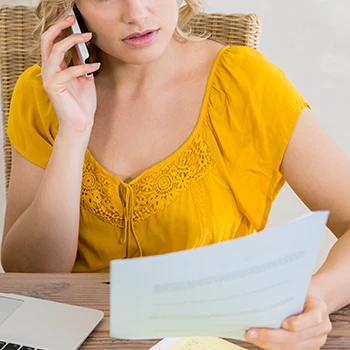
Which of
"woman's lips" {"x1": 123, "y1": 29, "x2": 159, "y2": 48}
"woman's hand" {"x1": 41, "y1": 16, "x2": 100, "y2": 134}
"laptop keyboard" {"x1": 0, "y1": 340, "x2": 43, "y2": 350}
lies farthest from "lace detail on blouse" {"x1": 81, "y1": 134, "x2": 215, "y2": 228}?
"laptop keyboard" {"x1": 0, "y1": 340, "x2": 43, "y2": 350}

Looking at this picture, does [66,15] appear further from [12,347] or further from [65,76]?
[12,347]

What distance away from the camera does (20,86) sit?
150 centimetres

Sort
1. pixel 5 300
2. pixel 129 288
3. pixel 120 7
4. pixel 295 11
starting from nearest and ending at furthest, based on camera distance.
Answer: pixel 129 288
pixel 5 300
pixel 120 7
pixel 295 11

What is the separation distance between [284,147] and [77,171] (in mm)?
420

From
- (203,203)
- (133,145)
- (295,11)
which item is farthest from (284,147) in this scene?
(295,11)

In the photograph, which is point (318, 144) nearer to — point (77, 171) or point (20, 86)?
point (77, 171)

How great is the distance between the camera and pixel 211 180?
4.43 feet

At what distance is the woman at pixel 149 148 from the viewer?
4.22 ft

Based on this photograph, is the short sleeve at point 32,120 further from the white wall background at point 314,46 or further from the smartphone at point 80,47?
the white wall background at point 314,46

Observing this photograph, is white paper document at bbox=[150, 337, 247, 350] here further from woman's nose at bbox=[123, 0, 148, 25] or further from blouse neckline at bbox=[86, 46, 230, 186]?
woman's nose at bbox=[123, 0, 148, 25]

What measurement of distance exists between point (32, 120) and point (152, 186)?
0.34 m

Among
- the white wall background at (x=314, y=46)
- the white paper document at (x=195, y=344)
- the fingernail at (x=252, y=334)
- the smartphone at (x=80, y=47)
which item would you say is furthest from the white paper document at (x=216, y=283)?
the white wall background at (x=314, y=46)

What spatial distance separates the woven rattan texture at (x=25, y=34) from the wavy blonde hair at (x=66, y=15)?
3 cm

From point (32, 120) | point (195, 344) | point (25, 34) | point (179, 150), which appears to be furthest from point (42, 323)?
point (25, 34)
